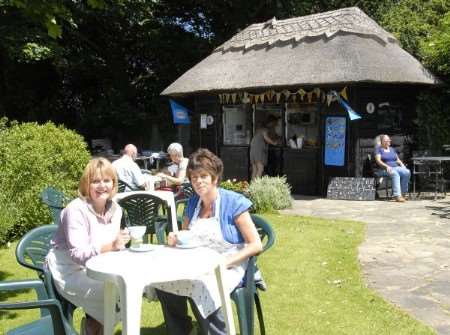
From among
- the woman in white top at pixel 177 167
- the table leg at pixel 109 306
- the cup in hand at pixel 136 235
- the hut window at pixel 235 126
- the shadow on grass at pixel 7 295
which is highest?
the hut window at pixel 235 126

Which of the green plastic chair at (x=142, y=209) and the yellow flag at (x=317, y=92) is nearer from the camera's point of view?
the green plastic chair at (x=142, y=209)

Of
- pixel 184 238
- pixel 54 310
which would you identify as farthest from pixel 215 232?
pixel 54 310

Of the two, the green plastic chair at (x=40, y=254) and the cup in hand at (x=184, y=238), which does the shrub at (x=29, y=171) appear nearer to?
the green plastic chair at (x=40, y=254)

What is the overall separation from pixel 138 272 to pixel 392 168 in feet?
29.4

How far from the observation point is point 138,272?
292 centimetres

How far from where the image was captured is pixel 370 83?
1130cm

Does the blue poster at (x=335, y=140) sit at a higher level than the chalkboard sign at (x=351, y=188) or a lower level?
higher

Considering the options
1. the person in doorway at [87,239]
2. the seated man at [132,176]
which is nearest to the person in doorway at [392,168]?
the seated man at [132,176]

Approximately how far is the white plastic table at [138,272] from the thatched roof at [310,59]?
827cm

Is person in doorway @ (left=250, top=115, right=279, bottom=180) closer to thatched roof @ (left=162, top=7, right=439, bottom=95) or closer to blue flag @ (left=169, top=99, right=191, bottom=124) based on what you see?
thatched roof @ (left=162, top=7, right=439, bottom=95)

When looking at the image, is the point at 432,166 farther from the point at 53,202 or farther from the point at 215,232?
the point at 215,232

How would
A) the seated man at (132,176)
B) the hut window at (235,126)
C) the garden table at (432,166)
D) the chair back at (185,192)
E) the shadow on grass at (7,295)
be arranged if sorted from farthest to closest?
the hut window at (235,126) → the garden table at (432,166) → the seated man at (132,176) → the chair back at (185,192) → the shadow on grass at (7,295)

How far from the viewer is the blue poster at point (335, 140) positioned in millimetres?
11578

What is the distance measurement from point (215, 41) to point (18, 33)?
333 inches
